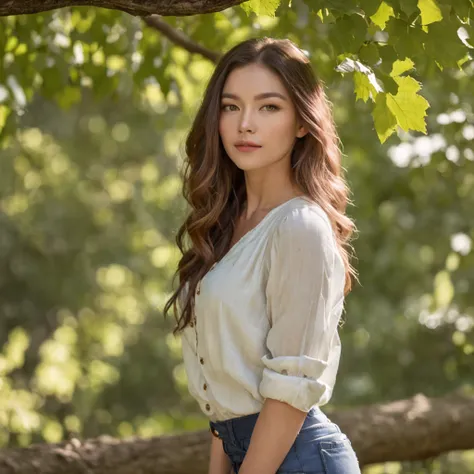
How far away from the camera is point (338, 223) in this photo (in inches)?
127

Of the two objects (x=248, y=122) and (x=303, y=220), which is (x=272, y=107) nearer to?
(x=248, y=122)

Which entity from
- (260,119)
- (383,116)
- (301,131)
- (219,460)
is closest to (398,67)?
(383,116)

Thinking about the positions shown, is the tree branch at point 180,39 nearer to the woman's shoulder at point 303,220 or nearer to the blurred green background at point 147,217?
the blurred green background at point 147,217

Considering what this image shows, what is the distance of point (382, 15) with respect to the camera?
3359 mm

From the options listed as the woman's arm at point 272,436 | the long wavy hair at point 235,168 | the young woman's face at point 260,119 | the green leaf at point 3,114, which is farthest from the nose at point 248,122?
the green leaf at point 3,114

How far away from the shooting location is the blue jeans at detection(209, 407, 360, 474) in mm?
2982

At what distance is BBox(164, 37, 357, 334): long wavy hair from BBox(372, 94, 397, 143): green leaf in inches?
5.5

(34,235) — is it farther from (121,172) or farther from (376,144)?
(376,144)

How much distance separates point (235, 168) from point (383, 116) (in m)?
0.50

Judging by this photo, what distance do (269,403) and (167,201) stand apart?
48.8 ft

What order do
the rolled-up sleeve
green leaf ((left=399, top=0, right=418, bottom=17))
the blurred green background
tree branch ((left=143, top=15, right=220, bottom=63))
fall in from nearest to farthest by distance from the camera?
the rolled-up sleeve, green leaf ((left=399, top=0, right=418, bottom=17)), tree branch ((left=143, top=15, right=220, bottom=63)), the blurred green background

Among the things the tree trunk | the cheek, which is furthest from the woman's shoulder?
the tree trunk

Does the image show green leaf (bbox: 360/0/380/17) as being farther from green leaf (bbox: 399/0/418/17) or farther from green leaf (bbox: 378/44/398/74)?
green leaf (bbox: 378/44/398/74)

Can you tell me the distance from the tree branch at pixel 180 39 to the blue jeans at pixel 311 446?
9.82 ft
